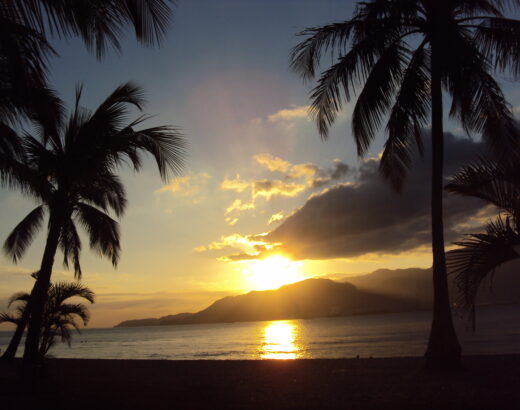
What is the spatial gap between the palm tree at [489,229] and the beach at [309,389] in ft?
6.47

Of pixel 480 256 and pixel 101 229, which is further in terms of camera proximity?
pixel 101 229

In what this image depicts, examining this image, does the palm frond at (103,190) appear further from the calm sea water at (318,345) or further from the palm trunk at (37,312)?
the calm sea water at (318,345)

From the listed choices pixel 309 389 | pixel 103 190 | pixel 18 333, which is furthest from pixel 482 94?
pixel 18 333

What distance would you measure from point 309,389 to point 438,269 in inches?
159

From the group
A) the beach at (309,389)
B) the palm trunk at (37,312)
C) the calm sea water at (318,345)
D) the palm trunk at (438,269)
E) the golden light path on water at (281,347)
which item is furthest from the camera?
the golden light path on water at (281,347)

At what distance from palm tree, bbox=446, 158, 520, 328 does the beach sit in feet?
6.47

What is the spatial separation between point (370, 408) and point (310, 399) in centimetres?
127

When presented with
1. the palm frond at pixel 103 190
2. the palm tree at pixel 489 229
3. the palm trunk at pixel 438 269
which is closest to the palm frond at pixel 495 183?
the palm tree at pixel 489 229

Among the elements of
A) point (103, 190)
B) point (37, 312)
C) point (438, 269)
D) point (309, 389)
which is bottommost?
point (309, 389)

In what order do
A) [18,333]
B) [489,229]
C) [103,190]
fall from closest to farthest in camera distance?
[489,229]
[103,190]
[18,333]

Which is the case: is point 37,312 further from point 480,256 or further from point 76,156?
point 480,256

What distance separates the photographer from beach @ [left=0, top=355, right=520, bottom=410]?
7.15 metres

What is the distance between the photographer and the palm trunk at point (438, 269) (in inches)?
381

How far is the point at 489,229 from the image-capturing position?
783 centimetres
